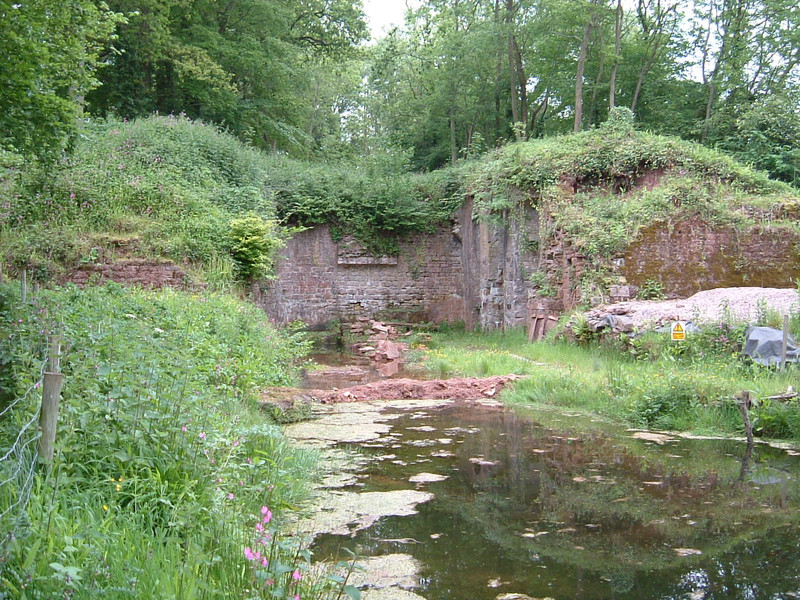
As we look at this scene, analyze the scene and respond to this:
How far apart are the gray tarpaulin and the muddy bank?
3.08 m

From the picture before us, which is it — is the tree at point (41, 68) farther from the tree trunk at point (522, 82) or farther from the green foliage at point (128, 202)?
the tree trunk at point (522, 82)

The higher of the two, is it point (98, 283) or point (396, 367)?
point (98, 283)

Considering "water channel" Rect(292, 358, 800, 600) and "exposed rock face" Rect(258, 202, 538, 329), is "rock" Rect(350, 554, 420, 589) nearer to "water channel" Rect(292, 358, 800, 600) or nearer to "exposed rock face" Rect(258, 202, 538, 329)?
"water channel" Rect(292, 358, 800, 600)

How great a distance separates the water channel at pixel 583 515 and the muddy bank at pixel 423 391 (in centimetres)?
212

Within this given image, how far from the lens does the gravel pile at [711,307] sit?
9367 millimetres

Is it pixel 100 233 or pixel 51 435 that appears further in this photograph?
pixel 100 233

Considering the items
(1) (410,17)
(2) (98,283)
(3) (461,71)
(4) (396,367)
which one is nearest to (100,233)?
(2) (98,283)

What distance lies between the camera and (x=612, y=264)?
12781 millimetres

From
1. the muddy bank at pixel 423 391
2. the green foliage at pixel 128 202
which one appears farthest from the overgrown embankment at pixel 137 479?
the green foliage at pixel 128 202

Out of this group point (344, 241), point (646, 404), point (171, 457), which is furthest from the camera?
point (344, 241)

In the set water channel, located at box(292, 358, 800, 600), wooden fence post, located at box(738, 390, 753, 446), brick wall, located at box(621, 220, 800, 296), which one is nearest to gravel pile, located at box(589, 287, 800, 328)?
brick wall, located at box(621, 220, 800, 296)

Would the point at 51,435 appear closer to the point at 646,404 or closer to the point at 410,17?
the point at 646,404

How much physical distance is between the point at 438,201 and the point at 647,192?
7.82m

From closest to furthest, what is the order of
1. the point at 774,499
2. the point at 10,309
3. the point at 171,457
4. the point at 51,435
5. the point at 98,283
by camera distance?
1. the point at 51,435
2. the point at 171,457
3. the point at 774,499
4. the point at 10,309
5. the point at 98,283
